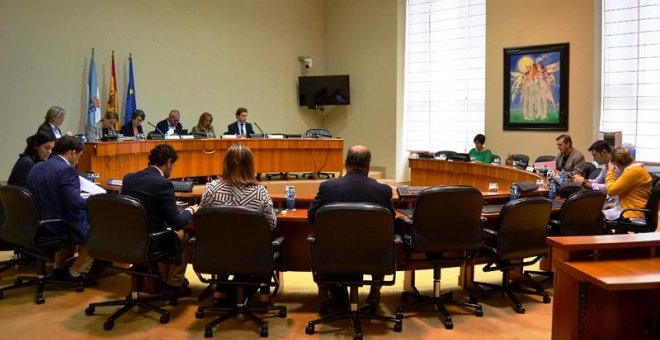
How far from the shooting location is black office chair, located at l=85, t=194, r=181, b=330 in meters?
3.57

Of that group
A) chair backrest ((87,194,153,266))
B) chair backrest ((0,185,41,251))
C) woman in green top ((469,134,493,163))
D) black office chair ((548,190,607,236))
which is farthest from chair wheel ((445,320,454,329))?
woman in green top ((469,134,493,163))

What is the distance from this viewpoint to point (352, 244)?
341cm

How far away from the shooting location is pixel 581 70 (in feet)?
29.3

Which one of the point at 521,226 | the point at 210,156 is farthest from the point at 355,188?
the point at 210,156

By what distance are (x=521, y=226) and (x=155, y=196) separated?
97.1 inches

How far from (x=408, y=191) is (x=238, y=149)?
1.45 metres

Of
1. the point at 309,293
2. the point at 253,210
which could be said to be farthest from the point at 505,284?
the point at 253,210

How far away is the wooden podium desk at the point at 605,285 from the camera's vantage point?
99.0 inches

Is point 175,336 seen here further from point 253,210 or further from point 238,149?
point 238,149

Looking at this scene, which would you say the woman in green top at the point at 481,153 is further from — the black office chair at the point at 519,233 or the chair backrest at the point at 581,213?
the black office chair at the point at 519,233

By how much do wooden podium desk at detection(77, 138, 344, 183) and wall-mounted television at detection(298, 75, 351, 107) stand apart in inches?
82.3

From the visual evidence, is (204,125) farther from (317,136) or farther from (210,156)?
(317,136)

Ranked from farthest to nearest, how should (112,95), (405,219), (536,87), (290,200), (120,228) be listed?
(536,87) < (112,95) < (290,200) < (405,219) < (120,228)

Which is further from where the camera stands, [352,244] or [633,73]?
[633,73]
